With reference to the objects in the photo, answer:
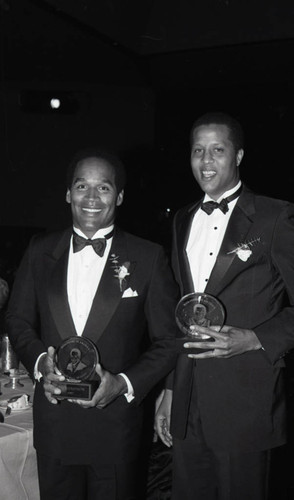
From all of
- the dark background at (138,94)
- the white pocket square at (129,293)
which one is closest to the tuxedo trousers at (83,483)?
the white pocket square at (129,293)

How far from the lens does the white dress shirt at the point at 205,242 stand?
2576 mm

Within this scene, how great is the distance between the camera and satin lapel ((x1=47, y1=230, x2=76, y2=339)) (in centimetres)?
239

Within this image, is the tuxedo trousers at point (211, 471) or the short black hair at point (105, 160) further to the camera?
the short black hair at point (105, 160)

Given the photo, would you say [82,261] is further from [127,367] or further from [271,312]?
[271,312]

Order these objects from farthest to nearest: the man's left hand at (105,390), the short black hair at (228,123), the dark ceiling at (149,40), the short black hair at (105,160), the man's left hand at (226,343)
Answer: the dark ceiling at (149,40)
the short black hair at (228,123)
the short black hair at (105,160)
the man's left hand at (226,343)
the man's left hand at (105,390)

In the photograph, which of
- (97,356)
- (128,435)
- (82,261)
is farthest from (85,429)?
(82,261)

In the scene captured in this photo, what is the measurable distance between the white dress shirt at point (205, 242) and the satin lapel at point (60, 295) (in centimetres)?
55

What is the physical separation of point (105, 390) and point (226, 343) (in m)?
0.50

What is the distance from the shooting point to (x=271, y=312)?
251 centimetres

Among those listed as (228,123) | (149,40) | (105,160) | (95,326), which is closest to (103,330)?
(95,326)

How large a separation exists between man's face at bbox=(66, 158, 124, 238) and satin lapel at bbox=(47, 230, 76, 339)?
16cm

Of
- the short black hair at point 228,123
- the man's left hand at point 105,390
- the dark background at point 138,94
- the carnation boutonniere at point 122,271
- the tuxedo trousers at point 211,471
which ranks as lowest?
the tuxedo trousers at point 211,471

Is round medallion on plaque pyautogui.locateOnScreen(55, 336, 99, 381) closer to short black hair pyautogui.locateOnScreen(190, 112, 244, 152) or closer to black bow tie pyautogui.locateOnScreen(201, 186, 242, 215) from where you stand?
black bow tie pyautogui.locateOnScreen(201, 186, 242, 215)

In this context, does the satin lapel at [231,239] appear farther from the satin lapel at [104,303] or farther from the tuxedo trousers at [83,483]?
the tuxedo trousers at [83,483]
